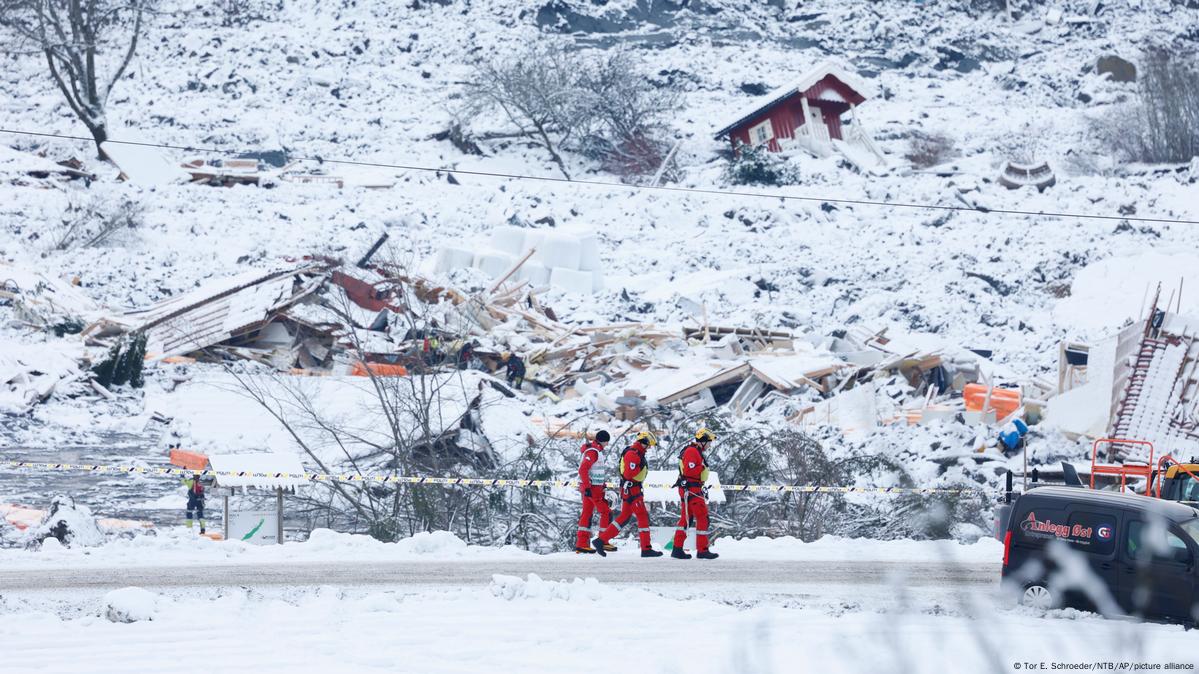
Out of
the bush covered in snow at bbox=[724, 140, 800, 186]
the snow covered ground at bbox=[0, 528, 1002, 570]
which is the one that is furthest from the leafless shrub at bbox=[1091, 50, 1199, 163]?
the snow covered ground at bbox=[0, 528, 1002, 570]

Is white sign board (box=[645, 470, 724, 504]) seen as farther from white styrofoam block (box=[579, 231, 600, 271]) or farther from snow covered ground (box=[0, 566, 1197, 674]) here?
white styrofoam block (box=[579, 231, 600, 271])

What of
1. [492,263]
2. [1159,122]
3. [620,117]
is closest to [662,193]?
[620,117]

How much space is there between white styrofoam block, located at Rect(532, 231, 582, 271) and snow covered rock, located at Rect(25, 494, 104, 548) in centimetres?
1558

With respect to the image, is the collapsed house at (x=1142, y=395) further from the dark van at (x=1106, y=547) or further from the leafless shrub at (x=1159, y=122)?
the leafless shrub at (x=1159, y=122)

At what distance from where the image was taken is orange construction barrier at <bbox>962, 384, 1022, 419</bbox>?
711 inches

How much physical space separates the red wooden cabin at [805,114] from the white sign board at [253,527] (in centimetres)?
2437

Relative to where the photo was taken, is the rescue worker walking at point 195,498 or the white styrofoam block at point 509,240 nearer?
the rescue worker walking at point 195,498

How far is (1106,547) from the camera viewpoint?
28.6 ft

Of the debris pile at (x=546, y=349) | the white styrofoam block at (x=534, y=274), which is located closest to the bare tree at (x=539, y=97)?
the white styrofoam block at (x=534, y=274)

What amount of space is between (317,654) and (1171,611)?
586 cm

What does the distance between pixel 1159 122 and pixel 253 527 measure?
29.3 m

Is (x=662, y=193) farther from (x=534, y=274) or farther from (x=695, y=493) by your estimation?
(x=695, y=493)

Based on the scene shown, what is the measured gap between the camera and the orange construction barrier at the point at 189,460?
1446 centimetres

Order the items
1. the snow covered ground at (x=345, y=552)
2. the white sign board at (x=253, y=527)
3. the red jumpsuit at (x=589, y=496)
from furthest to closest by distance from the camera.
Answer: the white sign board at (x=253, y=527), the red jumpsuit at (x=589, y=496), the snow covered ground at (x=345, y=552)
